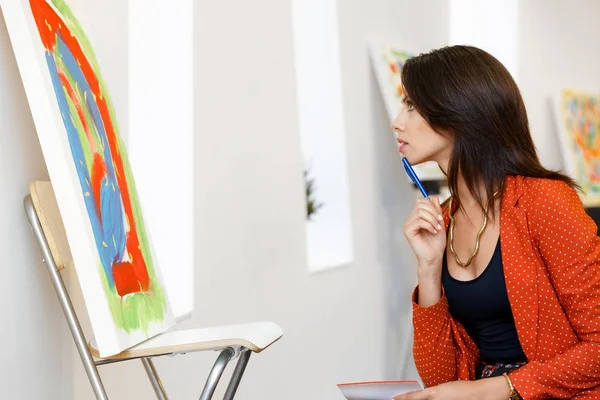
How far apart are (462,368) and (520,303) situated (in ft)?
0.79

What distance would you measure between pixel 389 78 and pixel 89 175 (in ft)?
7.69

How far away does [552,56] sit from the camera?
5.57 m

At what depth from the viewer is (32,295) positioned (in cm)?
170

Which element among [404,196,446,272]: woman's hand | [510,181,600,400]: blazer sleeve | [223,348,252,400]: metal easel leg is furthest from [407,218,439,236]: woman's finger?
[223,348,252,400]: metal easel leg

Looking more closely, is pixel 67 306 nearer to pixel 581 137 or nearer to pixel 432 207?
pixel 432 207

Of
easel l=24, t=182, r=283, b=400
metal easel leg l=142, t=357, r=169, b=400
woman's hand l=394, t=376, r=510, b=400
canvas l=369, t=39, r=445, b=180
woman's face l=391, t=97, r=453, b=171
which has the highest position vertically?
canvas l=369, t=39, r=445, b=180

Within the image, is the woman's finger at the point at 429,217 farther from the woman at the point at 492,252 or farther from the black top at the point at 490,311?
the black top at the point at 490,311

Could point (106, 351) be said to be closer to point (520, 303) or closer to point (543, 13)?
point (520, 303)

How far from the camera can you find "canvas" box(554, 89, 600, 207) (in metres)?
5.20

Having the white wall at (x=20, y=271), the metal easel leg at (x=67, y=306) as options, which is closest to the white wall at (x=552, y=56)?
the white wall at (x=20, y=271)

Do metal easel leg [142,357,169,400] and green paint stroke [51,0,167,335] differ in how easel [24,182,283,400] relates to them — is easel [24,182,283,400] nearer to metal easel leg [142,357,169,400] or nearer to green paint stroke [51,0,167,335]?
green paint stroke [51,0,167,335]

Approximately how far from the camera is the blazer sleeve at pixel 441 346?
1.85 meters

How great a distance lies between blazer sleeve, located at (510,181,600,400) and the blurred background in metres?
1.01

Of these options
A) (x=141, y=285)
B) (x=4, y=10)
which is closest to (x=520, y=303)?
(x=141, y=285)
